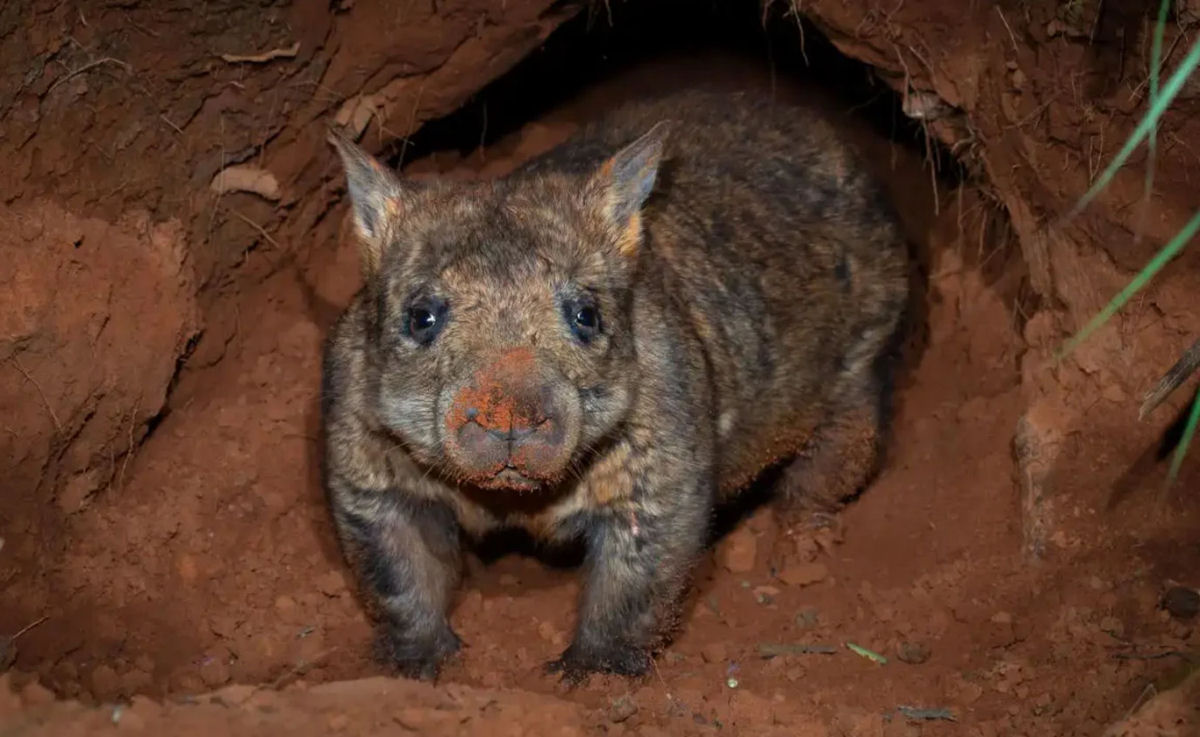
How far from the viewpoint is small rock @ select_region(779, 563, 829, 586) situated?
5461 millimetres

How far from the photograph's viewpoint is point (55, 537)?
192 inches

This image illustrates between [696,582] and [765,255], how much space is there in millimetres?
1340

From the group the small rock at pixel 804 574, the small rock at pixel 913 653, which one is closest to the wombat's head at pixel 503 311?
the small rock at pixel 913 653

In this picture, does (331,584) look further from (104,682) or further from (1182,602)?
(1182,602)

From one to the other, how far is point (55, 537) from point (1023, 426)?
3.67 m

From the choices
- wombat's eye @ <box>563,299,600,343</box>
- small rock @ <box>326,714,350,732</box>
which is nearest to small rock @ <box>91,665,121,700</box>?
small rock @ <box>326,714,350,732</box>

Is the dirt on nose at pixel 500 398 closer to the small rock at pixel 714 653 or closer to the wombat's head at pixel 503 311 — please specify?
the wombat's head at pixel 503 311

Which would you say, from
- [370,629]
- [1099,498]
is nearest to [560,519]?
[370,629]

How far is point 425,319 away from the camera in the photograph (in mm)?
4195

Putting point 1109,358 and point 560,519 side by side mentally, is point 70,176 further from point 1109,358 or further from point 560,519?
point 1109,358

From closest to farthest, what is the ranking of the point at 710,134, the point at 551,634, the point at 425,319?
the point at 425,319
the point at 551,634
the point at 710,134

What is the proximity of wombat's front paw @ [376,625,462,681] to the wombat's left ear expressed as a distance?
1.52 metres

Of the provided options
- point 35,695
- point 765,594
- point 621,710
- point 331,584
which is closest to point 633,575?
point 621,710

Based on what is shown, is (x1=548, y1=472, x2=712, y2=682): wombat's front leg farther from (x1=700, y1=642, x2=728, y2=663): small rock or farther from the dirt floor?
(x1=700, y1=642, x2=728, y2=663): small rock
